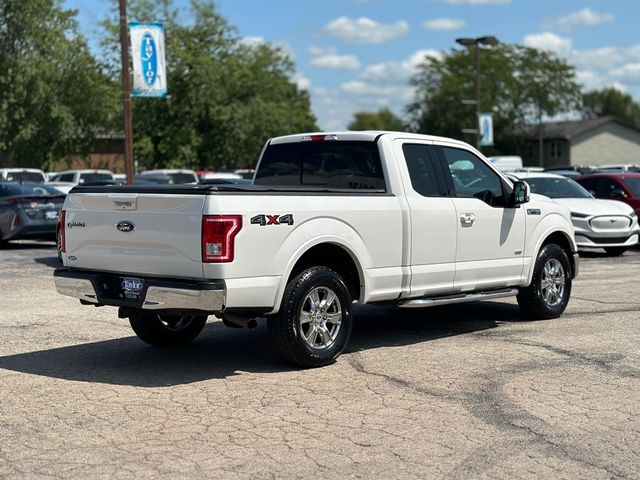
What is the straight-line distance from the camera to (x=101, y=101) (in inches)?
1987

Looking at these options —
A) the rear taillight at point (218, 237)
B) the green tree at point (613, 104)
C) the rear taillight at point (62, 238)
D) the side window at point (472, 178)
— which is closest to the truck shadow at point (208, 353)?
the rear taillight at point (62, 238)

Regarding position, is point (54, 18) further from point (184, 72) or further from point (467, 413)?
point (467, 413)

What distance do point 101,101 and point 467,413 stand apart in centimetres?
4656

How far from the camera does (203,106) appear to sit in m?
54.8

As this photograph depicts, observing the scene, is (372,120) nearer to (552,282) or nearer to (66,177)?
(66,177)

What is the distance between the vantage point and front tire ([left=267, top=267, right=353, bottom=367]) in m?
7.53

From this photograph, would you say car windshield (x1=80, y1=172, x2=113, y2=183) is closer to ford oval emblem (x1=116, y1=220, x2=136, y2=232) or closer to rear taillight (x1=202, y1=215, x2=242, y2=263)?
ford oval emblem (x1=116, y1=220, x2=136, y2=232)

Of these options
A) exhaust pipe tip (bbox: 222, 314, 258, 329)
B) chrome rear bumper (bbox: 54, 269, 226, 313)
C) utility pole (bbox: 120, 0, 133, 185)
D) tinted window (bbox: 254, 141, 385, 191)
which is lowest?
exhaust pipe tip (bbox: 222, 314, 258, 329)

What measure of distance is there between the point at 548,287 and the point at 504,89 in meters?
74.8

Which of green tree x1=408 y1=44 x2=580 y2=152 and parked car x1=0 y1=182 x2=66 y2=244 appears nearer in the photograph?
parked car x1=0 y1=182 x2=66 y2=244

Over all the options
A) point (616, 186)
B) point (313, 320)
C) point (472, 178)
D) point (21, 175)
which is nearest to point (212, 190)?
point (313, 320)

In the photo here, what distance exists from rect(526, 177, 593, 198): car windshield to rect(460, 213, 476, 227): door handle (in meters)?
10.3

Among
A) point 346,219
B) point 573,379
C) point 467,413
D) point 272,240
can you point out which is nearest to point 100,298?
point 272,240

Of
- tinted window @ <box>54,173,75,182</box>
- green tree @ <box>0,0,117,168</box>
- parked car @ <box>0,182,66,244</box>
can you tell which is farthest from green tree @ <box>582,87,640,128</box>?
parked car @ <box>0,182,66,244</box>
